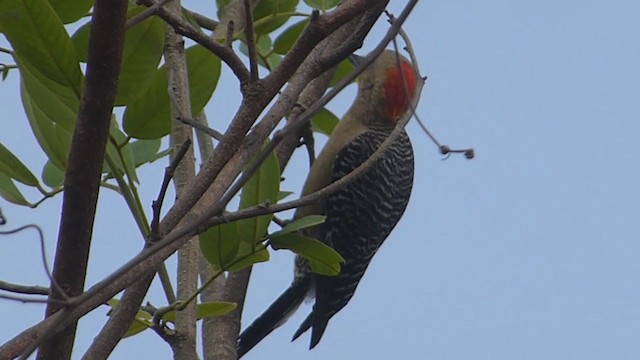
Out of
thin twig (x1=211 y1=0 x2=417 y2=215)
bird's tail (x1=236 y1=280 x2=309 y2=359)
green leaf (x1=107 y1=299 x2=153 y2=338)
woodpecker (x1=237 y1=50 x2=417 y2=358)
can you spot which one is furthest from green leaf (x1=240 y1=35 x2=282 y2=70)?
woodpecker (x1=237 y1=50 x2=417 y2=358)

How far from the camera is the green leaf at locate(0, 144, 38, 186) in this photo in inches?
83.3

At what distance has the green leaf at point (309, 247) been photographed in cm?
213

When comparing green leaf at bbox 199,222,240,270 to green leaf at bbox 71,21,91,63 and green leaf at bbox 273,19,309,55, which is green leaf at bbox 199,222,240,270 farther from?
green leaf at bbox 273,19,309,55

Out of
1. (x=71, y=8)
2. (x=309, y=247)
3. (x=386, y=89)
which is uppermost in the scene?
(x=71, y=8)

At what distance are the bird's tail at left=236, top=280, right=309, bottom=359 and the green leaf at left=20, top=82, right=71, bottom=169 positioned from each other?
2.16 metres

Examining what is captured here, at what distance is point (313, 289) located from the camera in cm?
485

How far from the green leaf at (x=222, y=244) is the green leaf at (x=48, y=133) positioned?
0.99 ft

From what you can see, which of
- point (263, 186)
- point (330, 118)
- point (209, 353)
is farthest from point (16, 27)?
point (330, 118)

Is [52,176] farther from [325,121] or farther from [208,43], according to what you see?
[325,121]

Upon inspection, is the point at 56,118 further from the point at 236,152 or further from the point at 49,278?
the point at 49,278

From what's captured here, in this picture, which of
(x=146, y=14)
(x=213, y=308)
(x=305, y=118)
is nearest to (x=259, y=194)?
(x=213, y=308)

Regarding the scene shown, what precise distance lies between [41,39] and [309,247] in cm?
76

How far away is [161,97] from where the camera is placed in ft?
6.16

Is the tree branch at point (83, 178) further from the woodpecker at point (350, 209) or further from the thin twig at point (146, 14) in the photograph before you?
the woodpecker at point (350, 209)
